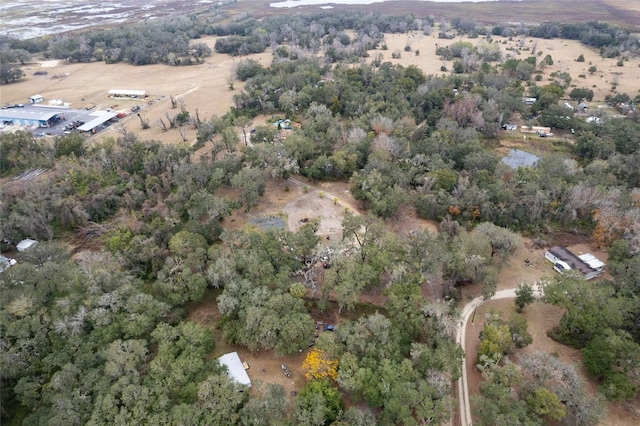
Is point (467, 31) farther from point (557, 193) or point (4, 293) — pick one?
point (4, 293)

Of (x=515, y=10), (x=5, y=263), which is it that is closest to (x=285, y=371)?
(x=5, y=263)

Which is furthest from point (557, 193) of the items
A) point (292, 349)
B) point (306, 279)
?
point (292, 349)

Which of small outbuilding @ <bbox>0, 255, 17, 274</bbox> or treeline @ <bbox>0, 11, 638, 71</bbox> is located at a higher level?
treeline @ <bbox>0, 11, 638, 71</bbox>

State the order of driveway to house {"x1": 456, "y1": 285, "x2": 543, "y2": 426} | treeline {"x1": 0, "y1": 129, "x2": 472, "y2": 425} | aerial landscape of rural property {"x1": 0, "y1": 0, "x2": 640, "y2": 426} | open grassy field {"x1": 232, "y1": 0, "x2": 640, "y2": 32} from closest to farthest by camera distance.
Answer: treeline {"x1": 0, "y1": 129, "x2": 472, "y2": 425}, aerial landscape of rural property {"x1": 0, "y1": 0, "x2": 640, "y2": 426}, driveway to house {"x1": 456, "y1": 285, "x2": 543, "y2": 426}, open grassy field {"x1": 232, "y1": 0, "x2": 640, "y2": 32}

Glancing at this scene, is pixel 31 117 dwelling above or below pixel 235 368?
above

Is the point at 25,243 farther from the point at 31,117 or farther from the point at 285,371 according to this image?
the point at 31,117

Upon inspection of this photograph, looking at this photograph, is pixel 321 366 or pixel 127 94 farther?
pixel 127 94

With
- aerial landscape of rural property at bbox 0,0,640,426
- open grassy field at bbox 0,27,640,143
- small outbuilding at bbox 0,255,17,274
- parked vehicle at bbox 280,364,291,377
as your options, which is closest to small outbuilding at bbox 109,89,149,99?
aerial landscape of rural property at bbox 0,0,640,426

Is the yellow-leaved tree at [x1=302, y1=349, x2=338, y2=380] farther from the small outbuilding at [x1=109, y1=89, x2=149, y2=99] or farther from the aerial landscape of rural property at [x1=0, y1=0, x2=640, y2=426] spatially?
the small outbuilding at [x1=109, y1=89, x2=149, y2=99]
